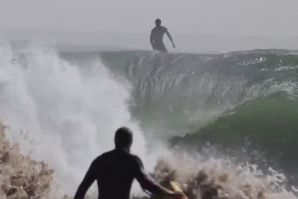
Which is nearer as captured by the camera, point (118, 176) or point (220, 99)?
point (118, 176)

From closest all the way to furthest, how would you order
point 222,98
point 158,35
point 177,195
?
point 177,195
point 222,98
point 158,35

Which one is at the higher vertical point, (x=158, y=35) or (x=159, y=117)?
(x=158, y=35)

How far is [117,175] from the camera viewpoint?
4.33 metres

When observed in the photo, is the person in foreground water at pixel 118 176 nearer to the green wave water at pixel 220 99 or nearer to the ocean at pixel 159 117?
the ocean at pixel 159 117

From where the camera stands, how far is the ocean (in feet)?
26.1

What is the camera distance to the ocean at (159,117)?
7.95 meters

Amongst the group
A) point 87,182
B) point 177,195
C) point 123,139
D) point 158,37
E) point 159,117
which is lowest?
point 177,195

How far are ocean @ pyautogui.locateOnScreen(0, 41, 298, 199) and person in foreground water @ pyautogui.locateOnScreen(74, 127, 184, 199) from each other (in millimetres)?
2933

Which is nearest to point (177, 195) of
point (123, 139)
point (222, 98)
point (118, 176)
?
point (118, 176)

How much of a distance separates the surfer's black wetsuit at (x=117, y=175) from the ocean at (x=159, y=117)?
9.66 ft

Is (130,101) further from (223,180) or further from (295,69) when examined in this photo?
(223,180)

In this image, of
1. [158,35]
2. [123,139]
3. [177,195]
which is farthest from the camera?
[158,35]

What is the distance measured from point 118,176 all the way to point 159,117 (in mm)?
10300

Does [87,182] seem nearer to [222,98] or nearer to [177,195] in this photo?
[177,195]
